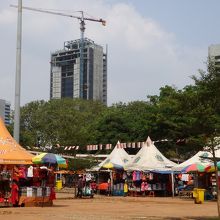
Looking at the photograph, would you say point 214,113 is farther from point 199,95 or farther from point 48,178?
point 48,178

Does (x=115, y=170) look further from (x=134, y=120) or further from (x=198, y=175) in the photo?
(x=134, y=120)

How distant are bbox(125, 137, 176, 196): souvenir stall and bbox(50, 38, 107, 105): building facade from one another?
10464 cm

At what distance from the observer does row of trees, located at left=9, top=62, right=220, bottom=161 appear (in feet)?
57.5

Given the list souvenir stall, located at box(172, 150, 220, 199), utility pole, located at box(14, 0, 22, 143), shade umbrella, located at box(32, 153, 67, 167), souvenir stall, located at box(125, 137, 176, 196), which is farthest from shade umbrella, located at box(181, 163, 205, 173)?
utility pole, located at box(14, 0, 22, 143)

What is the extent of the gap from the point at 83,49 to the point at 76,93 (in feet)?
47.2

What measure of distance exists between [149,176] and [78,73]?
4337 inches

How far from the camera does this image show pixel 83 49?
500 feet

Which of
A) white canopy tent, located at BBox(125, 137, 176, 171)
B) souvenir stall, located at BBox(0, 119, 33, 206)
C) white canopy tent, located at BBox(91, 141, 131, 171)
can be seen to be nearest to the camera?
souvenir stall, located at BBox(0, 119, 33, 206)

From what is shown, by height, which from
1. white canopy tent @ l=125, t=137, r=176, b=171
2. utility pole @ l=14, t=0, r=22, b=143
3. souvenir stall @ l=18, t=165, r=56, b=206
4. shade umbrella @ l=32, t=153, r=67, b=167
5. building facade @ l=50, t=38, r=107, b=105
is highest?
building facade @ l=50, t=38, r=107, b=105

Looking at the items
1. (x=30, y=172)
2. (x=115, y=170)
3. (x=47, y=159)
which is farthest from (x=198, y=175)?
(x=47, y=159)

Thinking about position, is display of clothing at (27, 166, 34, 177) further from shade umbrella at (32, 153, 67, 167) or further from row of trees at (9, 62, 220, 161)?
row of trees at (9, 62, 220, 161)

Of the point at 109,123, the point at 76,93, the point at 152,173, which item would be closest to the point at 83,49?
the point at 76,93

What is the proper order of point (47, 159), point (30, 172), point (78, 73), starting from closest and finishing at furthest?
1. point (47, 159)
2. point (30, 172)
3. point (78, 73)

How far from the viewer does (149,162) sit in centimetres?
3962
